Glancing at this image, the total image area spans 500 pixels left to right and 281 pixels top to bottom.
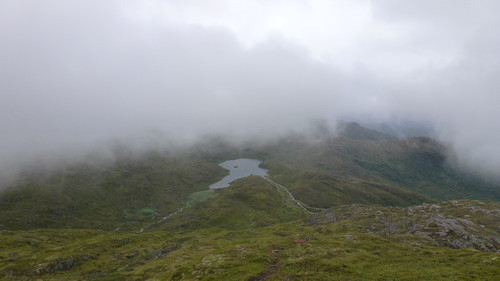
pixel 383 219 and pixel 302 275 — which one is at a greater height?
pixel 302 275

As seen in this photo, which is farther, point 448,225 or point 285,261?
point 448,225

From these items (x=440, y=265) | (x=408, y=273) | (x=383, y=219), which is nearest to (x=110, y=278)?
(x=408, y=273)

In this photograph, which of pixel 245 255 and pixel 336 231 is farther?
pixel 336 231

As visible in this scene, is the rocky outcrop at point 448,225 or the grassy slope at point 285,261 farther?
the rocky outcrop at point 448,225

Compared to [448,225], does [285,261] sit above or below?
above

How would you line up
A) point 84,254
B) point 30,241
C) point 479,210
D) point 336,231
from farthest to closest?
1. point 30,241
2. point 479,210
3. point 336,231
4. point 84,254

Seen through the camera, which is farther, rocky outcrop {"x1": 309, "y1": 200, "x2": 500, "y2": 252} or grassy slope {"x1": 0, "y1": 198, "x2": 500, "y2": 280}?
rocky outcrop {"x1": 309, "y1": 200, "x2": 500, "y2": 252}

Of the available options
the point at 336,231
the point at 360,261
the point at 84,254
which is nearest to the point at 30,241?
the point at 84,254

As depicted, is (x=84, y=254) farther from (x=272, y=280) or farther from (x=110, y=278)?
(x=272, y=280)

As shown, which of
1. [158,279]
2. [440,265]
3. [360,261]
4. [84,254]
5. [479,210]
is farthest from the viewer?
[479,210]

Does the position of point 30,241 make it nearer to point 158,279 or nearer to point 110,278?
point 110,278

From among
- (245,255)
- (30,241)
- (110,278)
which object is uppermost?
(245,255)
